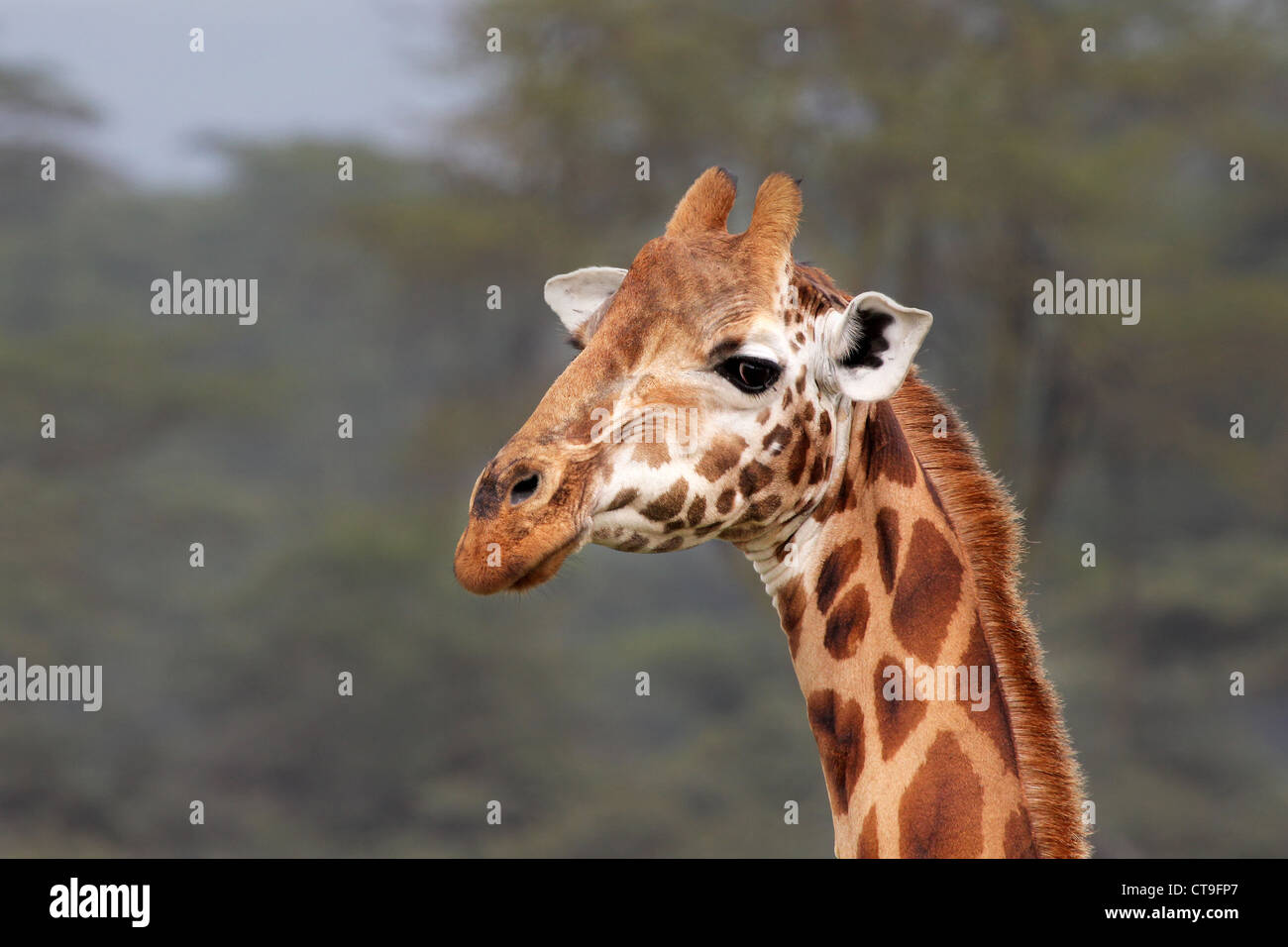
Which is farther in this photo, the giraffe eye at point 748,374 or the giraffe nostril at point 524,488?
the giraffe eye at point 748,374

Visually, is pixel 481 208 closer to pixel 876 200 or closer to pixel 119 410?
pixel 876 200

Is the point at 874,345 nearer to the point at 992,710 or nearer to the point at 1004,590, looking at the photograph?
the point at 1004,590

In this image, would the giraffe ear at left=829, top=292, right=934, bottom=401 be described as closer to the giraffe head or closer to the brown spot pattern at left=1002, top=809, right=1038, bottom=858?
the giraffe head

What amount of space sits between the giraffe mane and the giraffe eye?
0.30m

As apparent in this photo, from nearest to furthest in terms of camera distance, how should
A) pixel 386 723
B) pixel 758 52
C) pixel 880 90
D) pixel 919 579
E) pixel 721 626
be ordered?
pixel 919 579 < pixel 880 90 < pixel 758 52 < pixel 386 723 < pixel 721 626

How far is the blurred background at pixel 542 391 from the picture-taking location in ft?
81.8

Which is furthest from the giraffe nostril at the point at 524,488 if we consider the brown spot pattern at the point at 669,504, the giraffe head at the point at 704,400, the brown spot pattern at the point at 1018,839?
the brown spot pattern at the point at 1018,839

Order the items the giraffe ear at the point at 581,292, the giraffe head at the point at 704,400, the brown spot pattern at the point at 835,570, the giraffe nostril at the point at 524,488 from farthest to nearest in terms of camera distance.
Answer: the giraffe ear at the point at 581,292 < the brown spot pattern at the point at 835,570 < the giraffe head at the point at 704,400 < the giraffe nostril at the point at 524,488

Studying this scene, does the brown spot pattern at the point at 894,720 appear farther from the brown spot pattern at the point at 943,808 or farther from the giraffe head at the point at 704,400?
the giraffe head at the point at 704,400

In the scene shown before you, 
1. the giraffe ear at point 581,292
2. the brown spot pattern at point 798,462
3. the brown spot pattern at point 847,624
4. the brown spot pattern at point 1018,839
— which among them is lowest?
the brown spot pattern at point 1018,839

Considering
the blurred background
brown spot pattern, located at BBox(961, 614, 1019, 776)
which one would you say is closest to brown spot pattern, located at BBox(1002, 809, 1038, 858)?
brown spot pattern, located at BBox(961, 614, 1019, 776)
